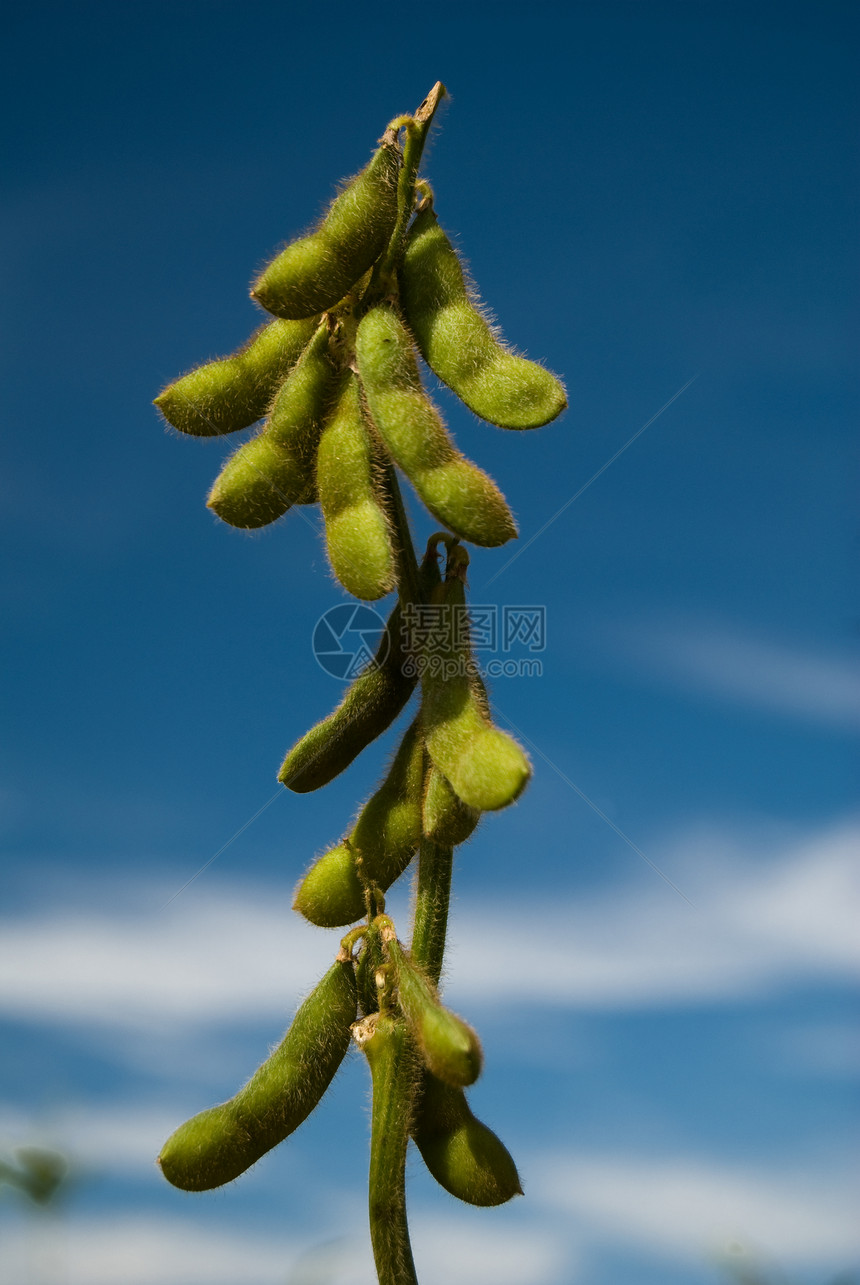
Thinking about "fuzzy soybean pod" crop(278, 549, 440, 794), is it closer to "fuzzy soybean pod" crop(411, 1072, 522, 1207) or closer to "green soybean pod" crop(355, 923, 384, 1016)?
"green soybean pod" crop(355, 923, 384, 1016)

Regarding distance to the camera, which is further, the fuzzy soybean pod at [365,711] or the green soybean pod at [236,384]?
the green soybean pod at [236,384]

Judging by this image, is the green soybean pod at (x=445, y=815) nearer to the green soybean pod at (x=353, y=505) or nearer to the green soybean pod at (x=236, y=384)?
the green soybean pod at (x=353, y=505)

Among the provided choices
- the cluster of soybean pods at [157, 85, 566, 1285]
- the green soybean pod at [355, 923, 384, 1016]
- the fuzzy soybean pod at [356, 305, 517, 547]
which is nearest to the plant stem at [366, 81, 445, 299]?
the cluster of soybean pods at [157, 85, 566, 1285]

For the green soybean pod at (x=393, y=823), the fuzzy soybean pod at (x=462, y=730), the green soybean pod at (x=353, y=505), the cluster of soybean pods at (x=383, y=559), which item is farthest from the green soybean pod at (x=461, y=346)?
the green soybean pod at (x=393, y=823)

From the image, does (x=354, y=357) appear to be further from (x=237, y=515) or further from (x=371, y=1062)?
(x=371, y=1062)

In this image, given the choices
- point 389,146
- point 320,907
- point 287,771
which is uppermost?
point 389,146

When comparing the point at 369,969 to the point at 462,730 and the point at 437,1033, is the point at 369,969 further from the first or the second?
the point at 462,730

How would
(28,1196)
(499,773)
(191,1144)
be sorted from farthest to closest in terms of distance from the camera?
(28,1196)
(191,1144)
(499,773)

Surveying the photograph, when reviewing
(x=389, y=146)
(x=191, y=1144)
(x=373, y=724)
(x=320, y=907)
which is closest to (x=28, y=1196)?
(x=191, y=1144)
